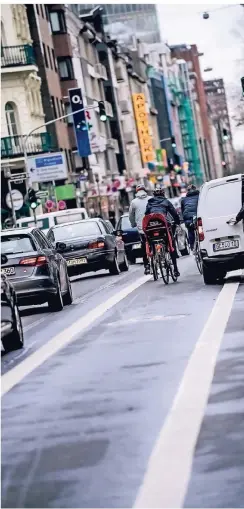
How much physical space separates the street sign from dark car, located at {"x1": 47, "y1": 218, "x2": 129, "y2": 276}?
50.1ft

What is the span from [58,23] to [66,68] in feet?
8.11

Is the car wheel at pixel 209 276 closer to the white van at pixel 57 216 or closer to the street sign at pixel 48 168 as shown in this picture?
the white van at pixel 57 216

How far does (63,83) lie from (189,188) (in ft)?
194

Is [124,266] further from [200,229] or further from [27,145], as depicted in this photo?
[27,145]

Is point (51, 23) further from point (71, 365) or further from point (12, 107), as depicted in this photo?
point (71, 365)

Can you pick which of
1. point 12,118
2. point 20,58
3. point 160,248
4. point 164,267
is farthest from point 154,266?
point 12,118

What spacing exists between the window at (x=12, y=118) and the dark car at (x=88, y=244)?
30837 mm

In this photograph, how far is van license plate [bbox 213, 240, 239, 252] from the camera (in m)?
22.1

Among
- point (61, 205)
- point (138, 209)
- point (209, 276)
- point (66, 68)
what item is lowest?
point (61, 205)

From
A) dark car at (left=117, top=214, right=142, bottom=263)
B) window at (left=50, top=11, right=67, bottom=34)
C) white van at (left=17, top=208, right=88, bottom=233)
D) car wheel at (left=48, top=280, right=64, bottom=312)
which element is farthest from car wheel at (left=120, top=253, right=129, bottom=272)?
A: window at (left=50, top=11, right=67, bottom=34)

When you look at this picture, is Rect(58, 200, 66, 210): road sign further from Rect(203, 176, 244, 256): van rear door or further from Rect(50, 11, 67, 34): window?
Rect(203, 176, 244, 256): van rear door

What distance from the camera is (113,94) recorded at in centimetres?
7531

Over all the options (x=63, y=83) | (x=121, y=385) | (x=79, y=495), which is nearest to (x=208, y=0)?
(x=121, y=385)

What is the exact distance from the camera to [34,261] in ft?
66.1
